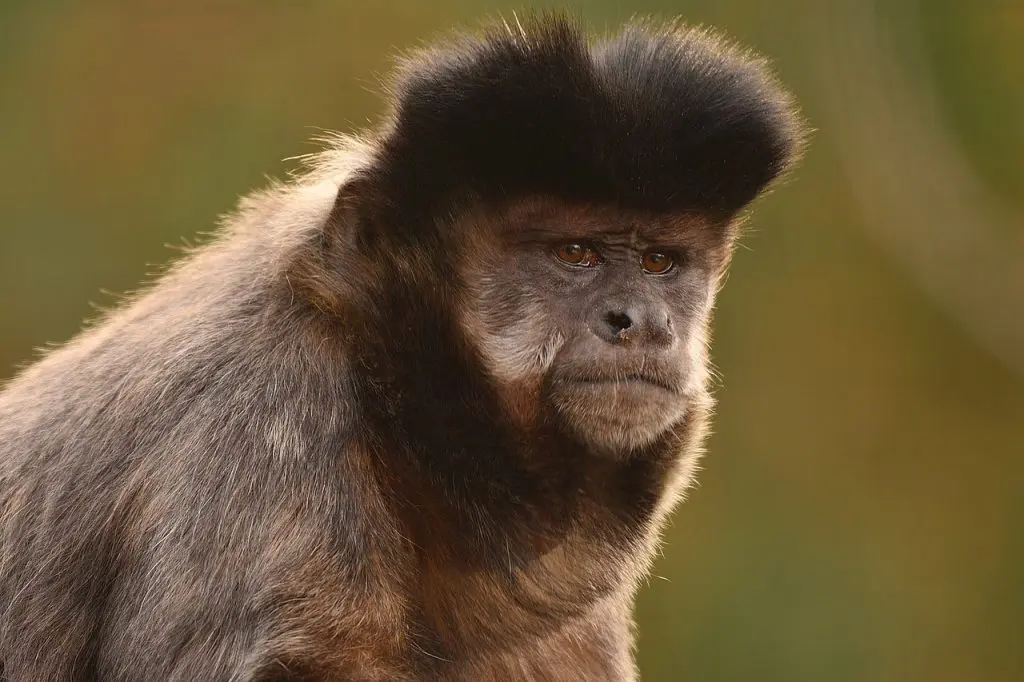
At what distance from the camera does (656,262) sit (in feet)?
17.6

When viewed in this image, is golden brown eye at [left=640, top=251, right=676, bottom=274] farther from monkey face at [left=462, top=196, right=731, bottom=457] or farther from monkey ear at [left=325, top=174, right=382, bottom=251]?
monkey ear at [left=325, top=174, right=382, bottom=251]

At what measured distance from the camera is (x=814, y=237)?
563 inches

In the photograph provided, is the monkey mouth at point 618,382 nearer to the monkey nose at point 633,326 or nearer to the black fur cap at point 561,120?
the monkey nose at point 633,326

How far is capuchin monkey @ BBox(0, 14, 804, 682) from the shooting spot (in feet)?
15.5

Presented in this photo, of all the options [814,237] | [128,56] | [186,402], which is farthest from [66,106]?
[186,402]

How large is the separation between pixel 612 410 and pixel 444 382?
1.96ft

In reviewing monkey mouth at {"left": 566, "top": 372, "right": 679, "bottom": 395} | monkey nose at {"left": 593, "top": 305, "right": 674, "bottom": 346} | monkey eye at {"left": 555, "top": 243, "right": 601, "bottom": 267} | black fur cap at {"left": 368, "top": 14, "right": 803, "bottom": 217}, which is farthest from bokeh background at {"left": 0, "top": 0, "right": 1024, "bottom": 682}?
monkey mouth at {"left": 566, "top": 372, "right": 679, "bottom": 395}

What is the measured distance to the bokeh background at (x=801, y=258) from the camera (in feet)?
43.2

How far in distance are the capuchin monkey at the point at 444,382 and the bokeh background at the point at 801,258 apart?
7.99 meters

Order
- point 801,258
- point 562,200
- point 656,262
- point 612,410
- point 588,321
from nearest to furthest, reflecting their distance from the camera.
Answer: point 612,410
point 588,321
point 562,200
point 656,262
point 801,258

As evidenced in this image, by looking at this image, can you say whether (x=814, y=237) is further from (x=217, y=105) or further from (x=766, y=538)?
(x=217, y=105)

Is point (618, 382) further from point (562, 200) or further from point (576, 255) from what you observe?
point (562, 200)

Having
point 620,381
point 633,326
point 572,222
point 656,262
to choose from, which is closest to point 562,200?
point 572,222

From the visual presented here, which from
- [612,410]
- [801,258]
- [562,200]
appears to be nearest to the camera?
[612,410]
